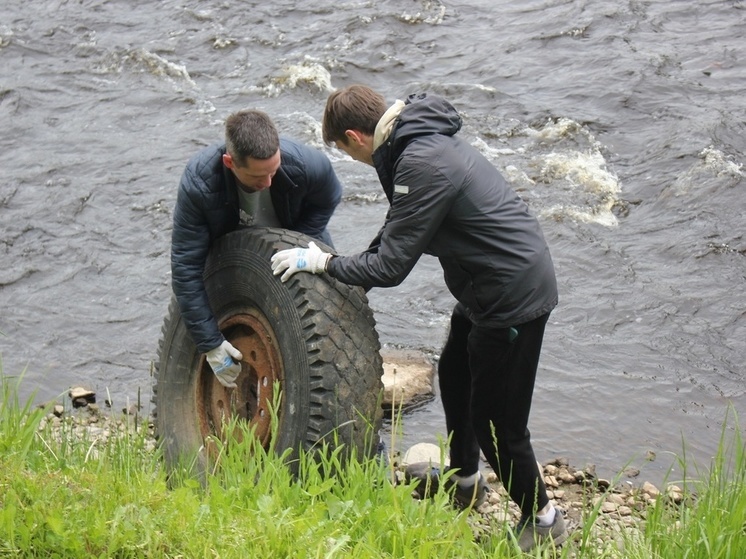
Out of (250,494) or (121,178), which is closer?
(250,494)

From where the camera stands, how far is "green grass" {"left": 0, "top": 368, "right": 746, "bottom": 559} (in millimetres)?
3496

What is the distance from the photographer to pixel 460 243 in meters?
4.73

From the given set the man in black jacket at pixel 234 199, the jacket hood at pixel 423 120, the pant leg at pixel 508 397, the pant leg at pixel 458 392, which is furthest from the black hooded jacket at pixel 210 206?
the pant leg at pixel 508 397

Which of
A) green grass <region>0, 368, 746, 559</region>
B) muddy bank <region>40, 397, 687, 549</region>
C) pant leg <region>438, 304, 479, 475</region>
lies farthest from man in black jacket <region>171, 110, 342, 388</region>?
green grass <region>0, 368, 746, 559</region>

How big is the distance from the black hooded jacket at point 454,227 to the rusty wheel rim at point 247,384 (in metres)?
0.75

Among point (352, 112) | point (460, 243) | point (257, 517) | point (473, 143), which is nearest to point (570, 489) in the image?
point (460, 243)

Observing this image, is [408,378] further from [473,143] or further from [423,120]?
[473,143]

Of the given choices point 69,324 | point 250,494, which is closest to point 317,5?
point 69,324

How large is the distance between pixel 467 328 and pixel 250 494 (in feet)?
5.65

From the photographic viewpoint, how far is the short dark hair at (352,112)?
184 inches

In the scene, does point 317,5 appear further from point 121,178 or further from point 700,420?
point 700,420

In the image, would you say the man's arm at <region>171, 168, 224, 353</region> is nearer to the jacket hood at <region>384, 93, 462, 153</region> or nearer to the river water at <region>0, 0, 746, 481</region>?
the jacket hood at <region>384, 93, 462, 153</region>

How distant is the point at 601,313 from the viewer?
8250 millimetres

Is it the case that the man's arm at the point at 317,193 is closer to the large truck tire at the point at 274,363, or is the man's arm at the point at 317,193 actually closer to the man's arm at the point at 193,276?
the large truck tire at the point at 274,363
